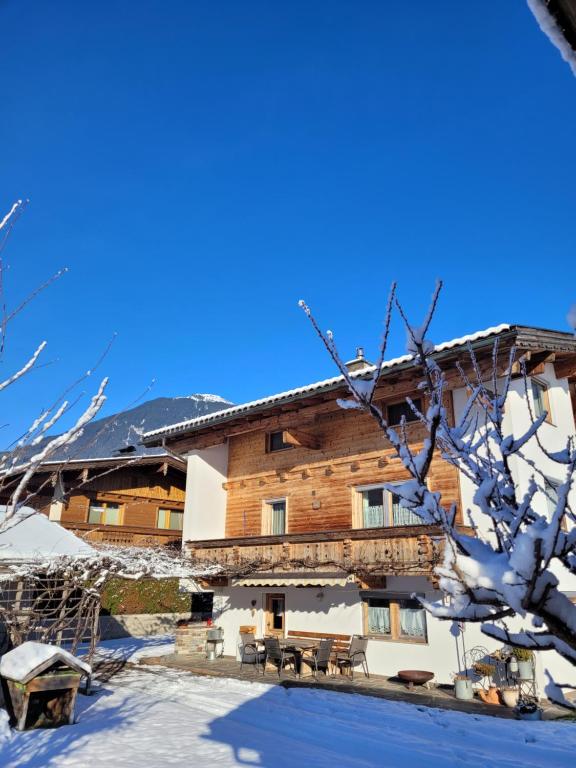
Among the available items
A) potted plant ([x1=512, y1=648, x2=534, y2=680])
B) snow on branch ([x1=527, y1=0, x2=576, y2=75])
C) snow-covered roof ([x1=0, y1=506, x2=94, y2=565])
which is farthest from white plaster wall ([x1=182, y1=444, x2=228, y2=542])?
snow on branch ([x1=527, y1=0, x2=576, y2=75])

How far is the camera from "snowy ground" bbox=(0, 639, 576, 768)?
26.8ft

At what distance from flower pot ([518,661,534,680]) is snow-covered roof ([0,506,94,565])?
9.99 meters

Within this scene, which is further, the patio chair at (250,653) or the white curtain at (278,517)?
the white curtain at (278,517)

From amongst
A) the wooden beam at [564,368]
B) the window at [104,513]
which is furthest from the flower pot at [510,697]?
the window at [104,513]

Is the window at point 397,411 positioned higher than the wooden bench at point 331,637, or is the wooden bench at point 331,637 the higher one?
the window at point 397,411

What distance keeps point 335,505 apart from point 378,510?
144 cm

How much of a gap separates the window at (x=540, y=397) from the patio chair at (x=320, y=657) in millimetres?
8329

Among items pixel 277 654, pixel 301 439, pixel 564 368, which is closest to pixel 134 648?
pixel 277 654

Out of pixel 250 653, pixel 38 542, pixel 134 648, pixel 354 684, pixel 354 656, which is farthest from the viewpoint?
pixel 134 648

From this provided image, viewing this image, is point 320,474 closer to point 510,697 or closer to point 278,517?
point 278,517

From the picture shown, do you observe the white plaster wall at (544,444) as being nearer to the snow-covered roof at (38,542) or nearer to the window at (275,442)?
the window at (275,442)

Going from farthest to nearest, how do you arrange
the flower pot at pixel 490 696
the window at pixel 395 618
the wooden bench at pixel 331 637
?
the wooden bench at pixel 331 637 → the window at pixel 395 618 → the flower pot at pixel 490 696

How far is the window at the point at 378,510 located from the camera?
51.1 ft

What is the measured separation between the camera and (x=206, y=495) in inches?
800
